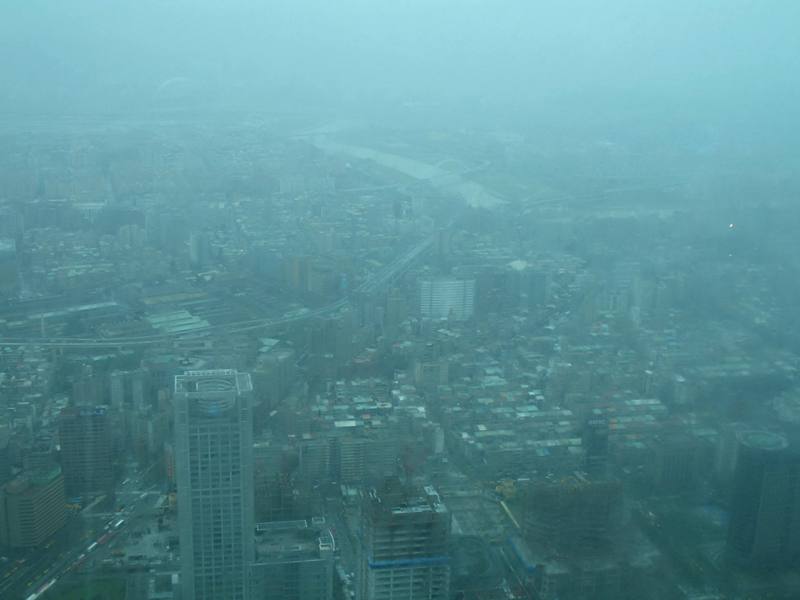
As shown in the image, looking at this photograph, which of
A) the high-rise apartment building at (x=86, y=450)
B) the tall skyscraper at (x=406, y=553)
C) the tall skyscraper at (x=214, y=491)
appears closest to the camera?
the tall skyscraper at (x=406, y=553)

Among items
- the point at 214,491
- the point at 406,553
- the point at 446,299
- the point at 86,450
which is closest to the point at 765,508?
the point at 406,553

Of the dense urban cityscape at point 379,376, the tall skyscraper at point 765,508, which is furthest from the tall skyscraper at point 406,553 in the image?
the tall skyscraper at point 765,508

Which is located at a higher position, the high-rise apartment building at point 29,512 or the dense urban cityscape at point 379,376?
the dense urban cityscape at point 379,376

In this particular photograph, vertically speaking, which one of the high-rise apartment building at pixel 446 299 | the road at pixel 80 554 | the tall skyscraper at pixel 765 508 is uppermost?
the high-rise apartment building at pixel 446 299

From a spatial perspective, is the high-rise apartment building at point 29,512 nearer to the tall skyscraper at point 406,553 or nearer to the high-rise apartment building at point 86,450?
the high-rise apartment building at point 86,450

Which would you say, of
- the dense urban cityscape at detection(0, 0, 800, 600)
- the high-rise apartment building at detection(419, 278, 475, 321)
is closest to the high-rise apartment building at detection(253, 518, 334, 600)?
the dense urban cityscape at detection(0, 0, 800, 600)

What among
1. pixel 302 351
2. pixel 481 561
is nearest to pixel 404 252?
pixel 302 351

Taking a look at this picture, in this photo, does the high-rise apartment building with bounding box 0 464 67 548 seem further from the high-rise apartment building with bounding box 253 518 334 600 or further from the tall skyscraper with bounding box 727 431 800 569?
the tall skyscraper with bounding box 727 431 800 569
